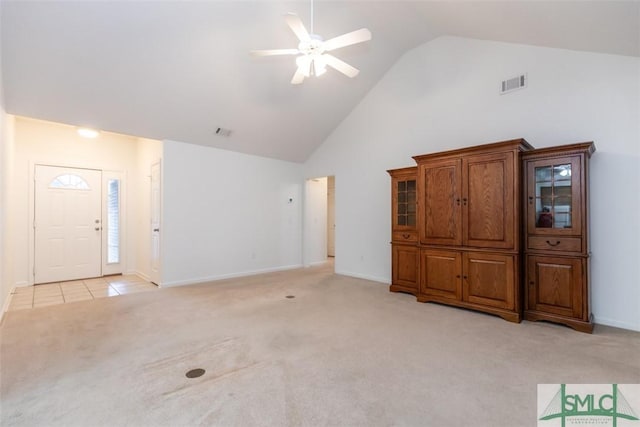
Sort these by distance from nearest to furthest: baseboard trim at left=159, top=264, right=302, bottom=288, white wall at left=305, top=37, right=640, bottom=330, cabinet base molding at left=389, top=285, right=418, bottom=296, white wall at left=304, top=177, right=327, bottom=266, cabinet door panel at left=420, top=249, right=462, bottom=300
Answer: white wall at left=305, top=37, right=640, bottom=330 → cabinet door panel at left=420, top=249, right=462, bottom=300 → cabinet base molding at left=389, top=285, right=418, bottom=296 → baseboard trim at left=159, top=264, right=302, bottom=288 → white wall at left=304, top=177, right=327, bottom=266

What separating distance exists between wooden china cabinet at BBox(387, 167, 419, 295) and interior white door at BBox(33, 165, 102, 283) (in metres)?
5.80

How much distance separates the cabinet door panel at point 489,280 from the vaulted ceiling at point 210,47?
2.53 m

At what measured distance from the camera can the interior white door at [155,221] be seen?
5.15m

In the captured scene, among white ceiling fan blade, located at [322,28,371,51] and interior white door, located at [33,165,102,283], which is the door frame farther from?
white ceiling fan blade, located at [322,28,371,51]

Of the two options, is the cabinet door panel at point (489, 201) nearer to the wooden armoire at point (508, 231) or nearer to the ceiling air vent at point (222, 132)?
the wooden armoire at point (508, 231)

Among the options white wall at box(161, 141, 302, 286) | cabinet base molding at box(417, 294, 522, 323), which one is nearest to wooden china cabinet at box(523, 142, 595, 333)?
cabinet base molding at box(417, 294, 522, 323)

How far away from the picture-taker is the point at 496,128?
407 centimetres

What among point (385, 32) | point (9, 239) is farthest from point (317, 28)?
point (9, 239)

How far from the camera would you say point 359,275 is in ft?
18.9

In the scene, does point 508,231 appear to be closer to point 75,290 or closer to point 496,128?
point 496,128

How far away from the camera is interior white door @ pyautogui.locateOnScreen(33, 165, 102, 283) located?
5.31 m

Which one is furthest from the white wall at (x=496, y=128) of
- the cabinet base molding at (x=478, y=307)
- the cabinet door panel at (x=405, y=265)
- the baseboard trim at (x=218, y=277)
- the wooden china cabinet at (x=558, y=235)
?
the baseboard trim at (x=218, y=277)

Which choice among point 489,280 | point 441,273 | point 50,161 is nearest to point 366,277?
point 441,273

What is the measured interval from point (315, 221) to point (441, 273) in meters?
3.89
